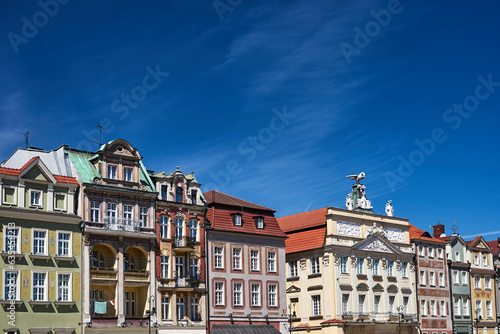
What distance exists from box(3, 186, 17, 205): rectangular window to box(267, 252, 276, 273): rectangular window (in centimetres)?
2517

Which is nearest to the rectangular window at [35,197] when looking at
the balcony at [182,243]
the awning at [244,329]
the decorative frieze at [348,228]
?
the balcony at [182,243]

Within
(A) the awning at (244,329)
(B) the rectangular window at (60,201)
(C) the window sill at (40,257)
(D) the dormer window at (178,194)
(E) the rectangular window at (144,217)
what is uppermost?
(D) the dormer window at (178,194)

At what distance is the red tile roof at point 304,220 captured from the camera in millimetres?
78481

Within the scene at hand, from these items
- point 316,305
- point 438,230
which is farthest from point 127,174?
point 438,230

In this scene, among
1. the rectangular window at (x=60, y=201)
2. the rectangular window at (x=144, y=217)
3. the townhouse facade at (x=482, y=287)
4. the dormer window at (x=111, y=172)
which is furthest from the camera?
the townhouse facade at (x=482, y=287)

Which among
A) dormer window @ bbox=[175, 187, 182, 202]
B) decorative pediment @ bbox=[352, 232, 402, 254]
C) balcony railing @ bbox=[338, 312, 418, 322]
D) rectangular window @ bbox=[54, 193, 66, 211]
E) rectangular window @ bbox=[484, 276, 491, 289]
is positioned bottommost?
balcony railing @ bbox=[338, 312, 418, 322]

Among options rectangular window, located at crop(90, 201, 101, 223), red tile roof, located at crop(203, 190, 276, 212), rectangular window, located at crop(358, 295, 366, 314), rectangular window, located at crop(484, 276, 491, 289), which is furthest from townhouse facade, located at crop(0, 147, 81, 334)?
rectangular window, located at crop(484, 276, 491, 289)

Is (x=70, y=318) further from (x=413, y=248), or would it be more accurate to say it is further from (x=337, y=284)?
(x=413, y=248)

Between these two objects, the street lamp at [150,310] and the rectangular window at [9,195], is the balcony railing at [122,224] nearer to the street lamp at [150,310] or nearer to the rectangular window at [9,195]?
the street lamp at [150,310]

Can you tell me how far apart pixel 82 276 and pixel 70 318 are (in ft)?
10.5

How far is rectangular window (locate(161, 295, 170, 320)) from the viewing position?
202 feet

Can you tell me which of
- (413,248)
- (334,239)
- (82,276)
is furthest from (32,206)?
(413,248)

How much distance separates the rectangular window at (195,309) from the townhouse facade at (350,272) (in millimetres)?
15956

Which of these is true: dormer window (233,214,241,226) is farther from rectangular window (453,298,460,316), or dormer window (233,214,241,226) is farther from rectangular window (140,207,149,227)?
rectangular window (453,298,460,316)
